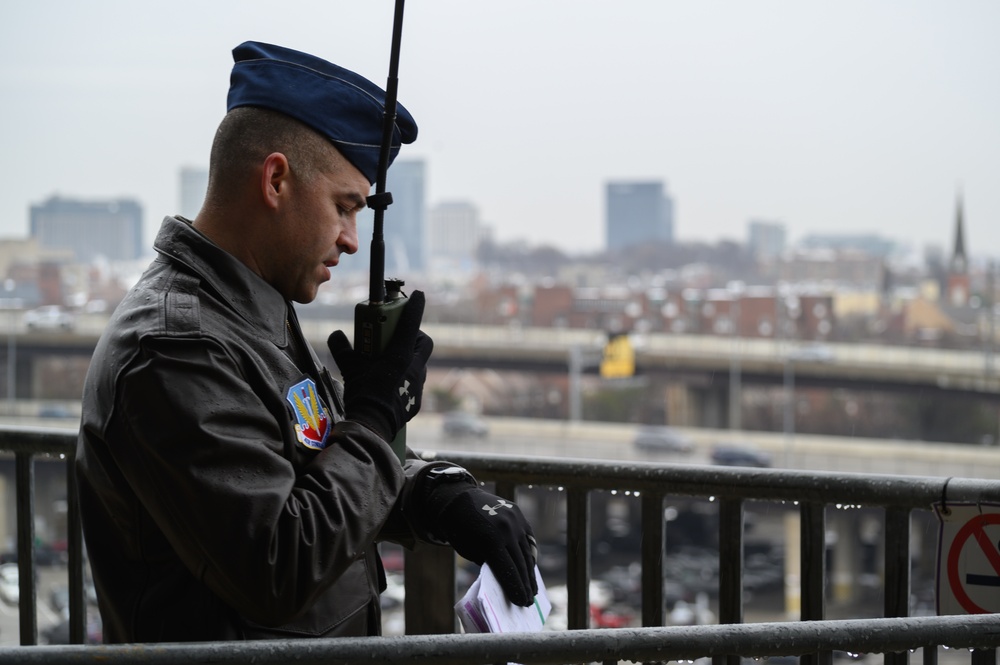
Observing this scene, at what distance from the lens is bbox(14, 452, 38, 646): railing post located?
2615 millimetres

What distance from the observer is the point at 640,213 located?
60.8 metres

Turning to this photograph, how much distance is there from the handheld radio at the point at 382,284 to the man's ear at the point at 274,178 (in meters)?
0.16

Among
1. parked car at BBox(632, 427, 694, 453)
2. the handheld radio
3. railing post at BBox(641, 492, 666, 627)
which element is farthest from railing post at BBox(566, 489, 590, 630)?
parked car at BBox(632, 427, 694, 453)

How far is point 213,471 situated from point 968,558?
4.62ft

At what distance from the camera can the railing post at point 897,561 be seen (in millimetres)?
2064

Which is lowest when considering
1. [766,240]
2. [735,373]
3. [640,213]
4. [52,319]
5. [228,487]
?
[735,373]

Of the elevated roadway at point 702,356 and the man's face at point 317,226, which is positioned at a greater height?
the man's face at point 317,226

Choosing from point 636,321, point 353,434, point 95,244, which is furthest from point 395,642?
point 636,321

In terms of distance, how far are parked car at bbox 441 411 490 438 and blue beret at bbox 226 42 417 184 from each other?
45.2 metres

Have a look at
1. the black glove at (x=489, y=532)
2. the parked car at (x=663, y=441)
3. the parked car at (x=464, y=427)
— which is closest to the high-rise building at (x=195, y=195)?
the black glove at (x=489, y=532)

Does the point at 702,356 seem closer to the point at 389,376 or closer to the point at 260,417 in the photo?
the point at 389,376

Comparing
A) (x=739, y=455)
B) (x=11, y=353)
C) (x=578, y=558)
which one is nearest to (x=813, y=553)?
(x=578, y=558)

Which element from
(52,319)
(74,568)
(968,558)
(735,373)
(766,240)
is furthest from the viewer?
(766,240)

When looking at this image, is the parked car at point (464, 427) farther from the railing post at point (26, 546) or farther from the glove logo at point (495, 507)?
the glove logo at point (495, 507)
